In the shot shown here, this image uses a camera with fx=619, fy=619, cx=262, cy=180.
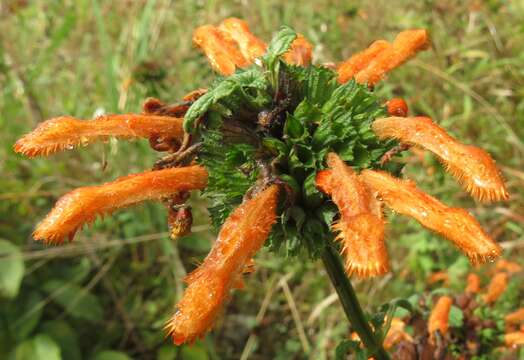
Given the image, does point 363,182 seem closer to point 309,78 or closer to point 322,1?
point 309,78

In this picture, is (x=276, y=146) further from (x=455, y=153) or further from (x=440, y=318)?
(x=440, y=318)

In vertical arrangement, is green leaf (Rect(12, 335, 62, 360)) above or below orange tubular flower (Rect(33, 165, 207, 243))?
below

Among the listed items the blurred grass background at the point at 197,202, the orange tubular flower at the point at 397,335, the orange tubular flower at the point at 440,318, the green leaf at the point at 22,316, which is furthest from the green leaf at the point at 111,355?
the orange tubular flower at the point at 440,318

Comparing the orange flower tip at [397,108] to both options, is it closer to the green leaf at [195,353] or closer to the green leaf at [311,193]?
the green leaf at [311,193]

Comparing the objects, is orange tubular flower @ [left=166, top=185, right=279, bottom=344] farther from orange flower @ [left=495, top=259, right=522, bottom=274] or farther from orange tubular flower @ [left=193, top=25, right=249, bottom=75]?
orange flower @ [left=495, top=259, right=522, bottom=274]

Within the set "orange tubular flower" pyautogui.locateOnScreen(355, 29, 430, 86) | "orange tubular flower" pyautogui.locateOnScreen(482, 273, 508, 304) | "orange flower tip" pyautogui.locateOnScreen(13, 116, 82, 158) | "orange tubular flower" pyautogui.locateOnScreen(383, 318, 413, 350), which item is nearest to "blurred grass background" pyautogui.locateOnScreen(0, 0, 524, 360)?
"orange tubular flower" pyautogui.locateOnScreen(482, 273, 508, 304)

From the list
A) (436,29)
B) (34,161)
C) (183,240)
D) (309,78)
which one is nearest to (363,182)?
(309,78)

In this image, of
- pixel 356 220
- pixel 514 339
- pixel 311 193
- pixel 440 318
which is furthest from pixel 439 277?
pixel 356 220
